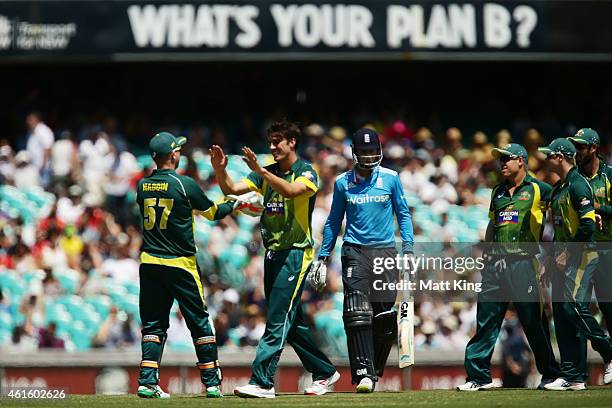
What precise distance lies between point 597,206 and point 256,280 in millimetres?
7073

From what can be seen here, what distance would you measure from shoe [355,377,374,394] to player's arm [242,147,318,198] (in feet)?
5.74

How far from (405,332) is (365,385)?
0.59 meters

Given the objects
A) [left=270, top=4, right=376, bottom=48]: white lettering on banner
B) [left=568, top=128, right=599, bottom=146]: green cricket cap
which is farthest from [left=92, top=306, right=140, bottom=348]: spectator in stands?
[left=568, top=128, right=599, bottom=146]: green cricket cap

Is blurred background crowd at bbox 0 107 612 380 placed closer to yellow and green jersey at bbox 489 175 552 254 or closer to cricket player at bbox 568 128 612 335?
cricket player at bbox 568 128 612 335

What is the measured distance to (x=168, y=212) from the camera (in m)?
10.5

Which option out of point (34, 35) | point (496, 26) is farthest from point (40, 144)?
point (496, 26)

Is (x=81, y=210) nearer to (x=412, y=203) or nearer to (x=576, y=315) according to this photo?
(x=412, y=203)

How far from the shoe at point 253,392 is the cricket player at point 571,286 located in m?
2.67

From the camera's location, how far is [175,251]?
34.5ft

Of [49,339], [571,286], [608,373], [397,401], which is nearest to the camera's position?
[397,401]

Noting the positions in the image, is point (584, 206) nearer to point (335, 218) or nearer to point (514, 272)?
point (514, 272)

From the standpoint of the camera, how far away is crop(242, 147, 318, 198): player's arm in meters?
10.2

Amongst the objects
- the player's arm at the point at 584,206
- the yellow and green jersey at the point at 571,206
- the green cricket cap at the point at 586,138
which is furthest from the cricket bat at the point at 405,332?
the green cricket cap at the point at 586,138

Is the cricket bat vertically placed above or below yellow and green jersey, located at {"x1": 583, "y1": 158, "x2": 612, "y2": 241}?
below
